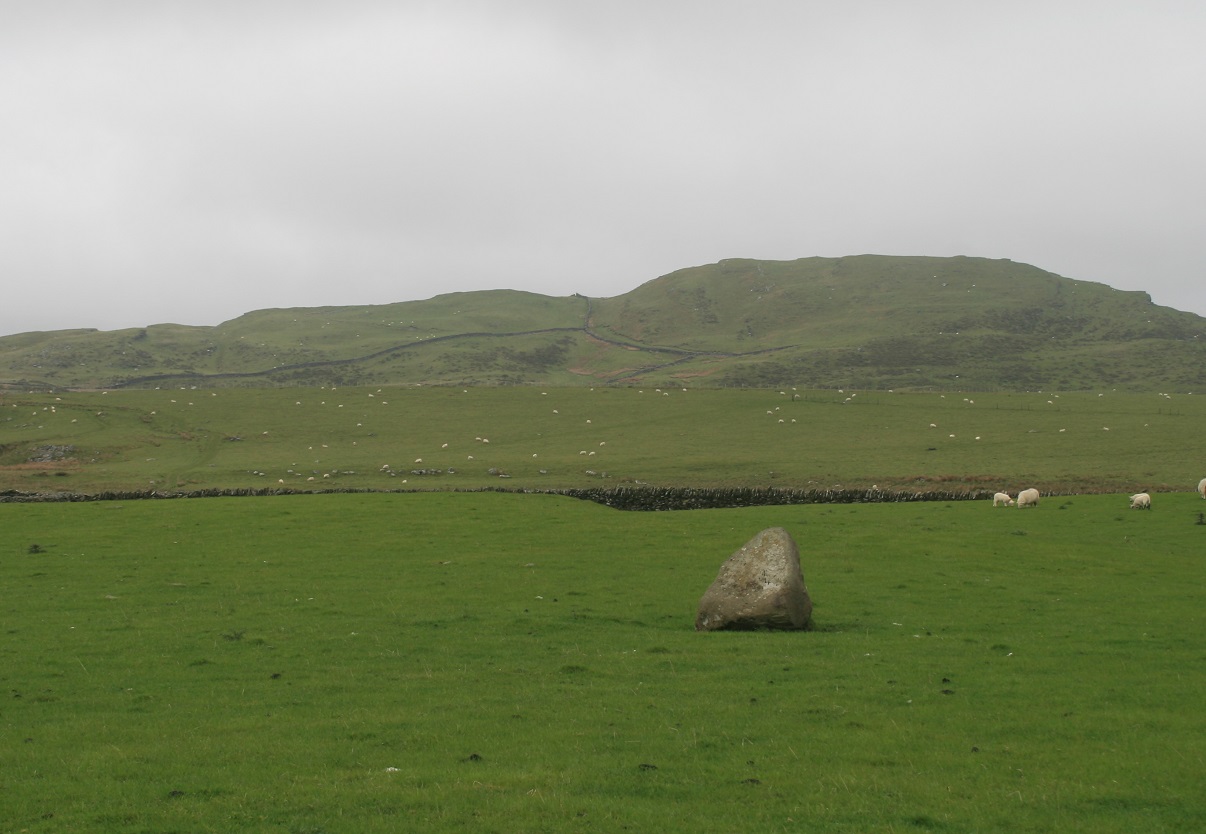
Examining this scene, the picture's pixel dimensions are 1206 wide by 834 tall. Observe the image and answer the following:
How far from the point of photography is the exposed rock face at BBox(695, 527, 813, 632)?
2112 centimetres

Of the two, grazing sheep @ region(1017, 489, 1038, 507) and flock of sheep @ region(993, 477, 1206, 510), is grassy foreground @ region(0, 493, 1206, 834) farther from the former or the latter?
grazing sheep @ region(1017, 489, 1038, 507)

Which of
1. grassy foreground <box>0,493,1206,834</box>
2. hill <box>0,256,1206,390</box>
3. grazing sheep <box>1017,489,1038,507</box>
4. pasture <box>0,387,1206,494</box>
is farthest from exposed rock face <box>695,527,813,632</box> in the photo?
hill <box>0,256,1206,390</box>

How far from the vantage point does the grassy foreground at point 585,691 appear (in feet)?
36.1

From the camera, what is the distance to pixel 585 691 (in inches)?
646

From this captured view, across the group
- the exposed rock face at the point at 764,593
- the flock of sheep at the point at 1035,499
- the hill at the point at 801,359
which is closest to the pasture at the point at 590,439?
the flock of sheep at the point at 1035,499

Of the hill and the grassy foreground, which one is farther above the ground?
the hill

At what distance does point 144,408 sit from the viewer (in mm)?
95250

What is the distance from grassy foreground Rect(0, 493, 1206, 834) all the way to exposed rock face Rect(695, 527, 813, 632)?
0.72 metres

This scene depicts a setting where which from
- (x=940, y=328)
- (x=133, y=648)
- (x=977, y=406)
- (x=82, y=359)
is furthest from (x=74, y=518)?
(x=940, y=328)

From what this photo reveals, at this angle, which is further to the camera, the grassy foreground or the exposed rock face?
the exposed rock face

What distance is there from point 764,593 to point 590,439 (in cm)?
6061

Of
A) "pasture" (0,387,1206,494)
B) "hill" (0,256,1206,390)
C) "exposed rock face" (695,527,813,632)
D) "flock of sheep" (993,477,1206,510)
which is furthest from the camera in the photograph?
"hill" (0,256,1206,390)

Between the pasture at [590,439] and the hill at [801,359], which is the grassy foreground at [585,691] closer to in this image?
the pasture at [590,439]

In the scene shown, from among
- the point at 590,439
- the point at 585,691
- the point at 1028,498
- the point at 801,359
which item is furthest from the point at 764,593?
the point at 801,359
